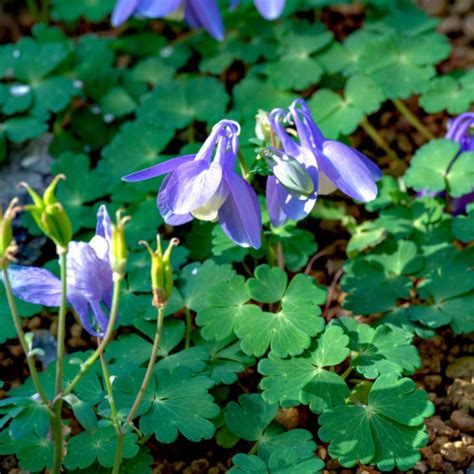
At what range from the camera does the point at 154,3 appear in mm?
2510

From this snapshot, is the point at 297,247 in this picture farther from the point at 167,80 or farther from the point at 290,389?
the point at 167,80

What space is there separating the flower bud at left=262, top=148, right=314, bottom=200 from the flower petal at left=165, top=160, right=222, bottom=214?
0.12 meters

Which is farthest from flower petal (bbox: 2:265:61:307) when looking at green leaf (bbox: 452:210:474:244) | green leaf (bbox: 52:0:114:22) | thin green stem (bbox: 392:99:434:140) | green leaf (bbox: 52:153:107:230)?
green leaf (bbox: 52:0:114:22)

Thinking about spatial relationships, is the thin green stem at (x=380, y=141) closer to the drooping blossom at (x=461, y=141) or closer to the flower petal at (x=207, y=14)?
the drooping blossom at (x=461, y=141)

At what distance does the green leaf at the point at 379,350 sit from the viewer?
1.81m

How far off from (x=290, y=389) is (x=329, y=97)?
111 cm

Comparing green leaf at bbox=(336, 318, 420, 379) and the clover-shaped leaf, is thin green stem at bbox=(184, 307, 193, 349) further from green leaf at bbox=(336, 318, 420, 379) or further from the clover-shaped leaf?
the clover-shaped leaf

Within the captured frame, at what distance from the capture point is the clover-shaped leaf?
7.39 ft

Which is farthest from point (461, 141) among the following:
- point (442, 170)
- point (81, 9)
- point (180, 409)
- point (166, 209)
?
point (81, 9)

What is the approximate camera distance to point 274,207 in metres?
1.93

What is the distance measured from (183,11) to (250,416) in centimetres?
140

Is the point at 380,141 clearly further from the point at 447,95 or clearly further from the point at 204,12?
the point at 204,12

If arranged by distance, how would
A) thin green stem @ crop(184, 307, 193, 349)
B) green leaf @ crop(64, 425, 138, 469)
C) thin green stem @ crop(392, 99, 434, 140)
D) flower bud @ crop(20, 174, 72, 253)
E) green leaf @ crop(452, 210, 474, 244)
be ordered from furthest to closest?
thin green stem @ crop(392, 99, 434, 140)
green leaf @ crop(452, 210, 474, 244)
thin green stem @ crop(184, 307, 193, 349)
green leaf @ crop(64, 425, 138, 469)
flower bud @ crop(20, 174, 72, 253)

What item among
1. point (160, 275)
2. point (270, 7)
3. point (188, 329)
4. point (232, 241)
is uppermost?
point (160, 275)
